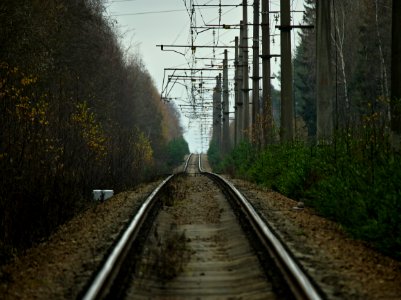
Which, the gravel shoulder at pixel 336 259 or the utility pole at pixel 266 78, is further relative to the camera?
the utility pole at pixel 266 78

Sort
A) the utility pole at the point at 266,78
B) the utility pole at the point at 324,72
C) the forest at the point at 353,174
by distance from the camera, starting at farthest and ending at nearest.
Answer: the utility pole at the point at 266,78 → the utility pole at the point at 324,72 → the forest at the point at 353,174

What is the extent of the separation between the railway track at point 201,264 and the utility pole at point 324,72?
682 cm

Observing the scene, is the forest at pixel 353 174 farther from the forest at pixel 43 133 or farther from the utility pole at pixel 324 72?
the forest at pixel 43 133

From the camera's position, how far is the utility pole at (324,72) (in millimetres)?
17562

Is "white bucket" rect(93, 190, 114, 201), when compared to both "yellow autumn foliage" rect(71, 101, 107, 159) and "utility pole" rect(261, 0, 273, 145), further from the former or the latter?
"utility pole" rect(261, 0, 273, 145)

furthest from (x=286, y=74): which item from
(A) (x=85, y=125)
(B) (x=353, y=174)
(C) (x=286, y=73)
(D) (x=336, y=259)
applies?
(D) (x=336, y=259)

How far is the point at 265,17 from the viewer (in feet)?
90.1

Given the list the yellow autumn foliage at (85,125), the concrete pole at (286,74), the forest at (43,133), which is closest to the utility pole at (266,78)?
the concrete pole at (286,74)

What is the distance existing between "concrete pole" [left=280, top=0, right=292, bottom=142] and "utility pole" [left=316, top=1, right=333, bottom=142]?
3832mm

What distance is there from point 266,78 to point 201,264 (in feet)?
70.8

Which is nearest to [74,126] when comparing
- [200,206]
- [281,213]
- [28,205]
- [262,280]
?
[200,206]

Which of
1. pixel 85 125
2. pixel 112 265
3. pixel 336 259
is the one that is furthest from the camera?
pixel 85 125

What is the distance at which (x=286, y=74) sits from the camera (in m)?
22.3

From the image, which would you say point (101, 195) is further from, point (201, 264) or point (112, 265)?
point (112, 265)
